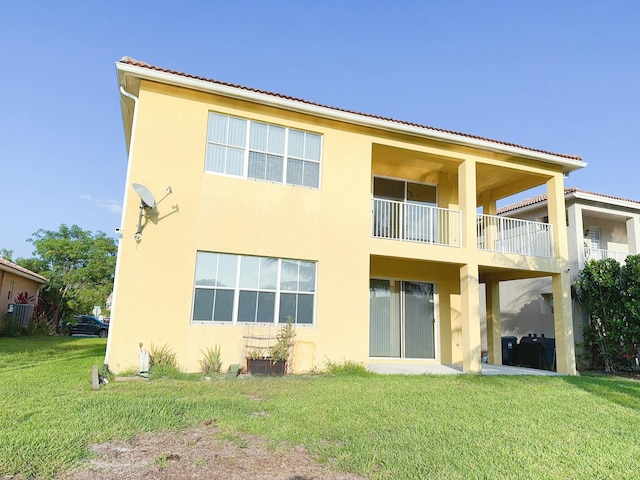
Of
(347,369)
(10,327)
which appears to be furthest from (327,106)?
(10,327)

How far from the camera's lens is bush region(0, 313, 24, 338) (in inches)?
722

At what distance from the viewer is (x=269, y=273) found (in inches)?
369

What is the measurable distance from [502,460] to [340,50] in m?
14.0

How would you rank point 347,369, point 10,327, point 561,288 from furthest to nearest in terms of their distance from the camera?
1. point 10,327
2. point 561,288
3. point 347,369

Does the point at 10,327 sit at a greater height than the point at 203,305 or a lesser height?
lesser

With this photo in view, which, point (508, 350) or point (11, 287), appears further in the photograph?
point (11, 287)

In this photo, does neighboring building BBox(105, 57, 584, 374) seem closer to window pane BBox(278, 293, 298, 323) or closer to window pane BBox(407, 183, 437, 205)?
window pane BBox(278, 293, 298, 323)

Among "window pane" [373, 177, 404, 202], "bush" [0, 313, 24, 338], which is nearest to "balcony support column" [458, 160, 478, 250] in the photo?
"window pane" [373, 177, 404, 202]

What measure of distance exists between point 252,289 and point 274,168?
9.45 ft

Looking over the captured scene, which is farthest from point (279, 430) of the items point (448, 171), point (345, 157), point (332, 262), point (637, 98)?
point (637, 98)

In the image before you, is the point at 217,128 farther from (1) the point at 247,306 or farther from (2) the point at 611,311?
(2) the point at 611,311

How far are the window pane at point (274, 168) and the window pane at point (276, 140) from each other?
17 cm

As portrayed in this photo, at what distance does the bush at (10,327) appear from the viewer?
18328 millimetres

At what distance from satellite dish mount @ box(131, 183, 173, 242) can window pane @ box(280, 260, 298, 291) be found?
2.98m
